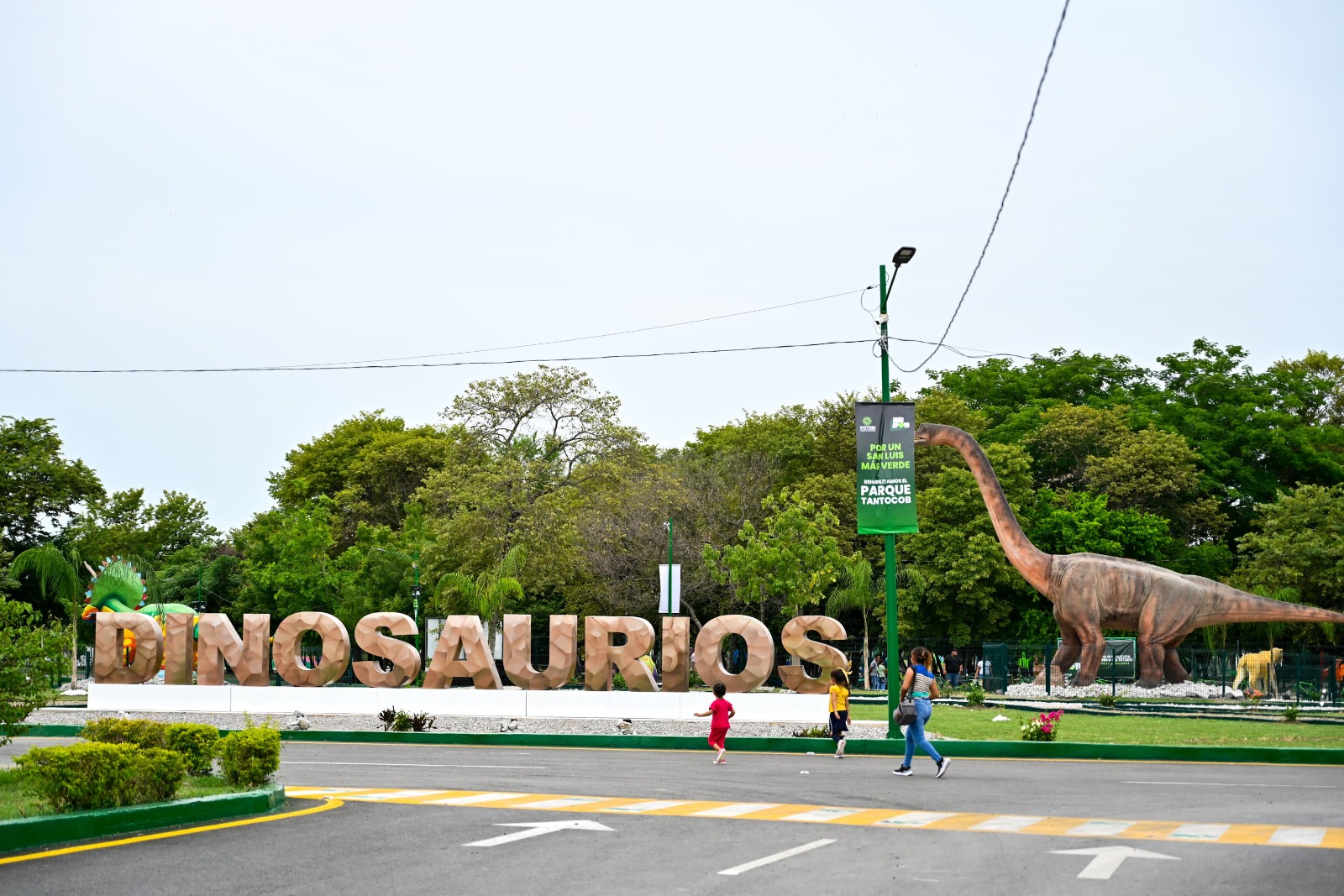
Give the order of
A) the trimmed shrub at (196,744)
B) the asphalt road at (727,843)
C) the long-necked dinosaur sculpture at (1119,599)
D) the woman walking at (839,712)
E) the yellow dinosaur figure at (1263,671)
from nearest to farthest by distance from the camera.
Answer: the asphalt road at (727,843)
the trimmed shrub at (196,744)
the woman walking at (839,712)
the yellow dinosaur figure at (1263,671)
the long-necked dinosaur sculpture at (1119,599)

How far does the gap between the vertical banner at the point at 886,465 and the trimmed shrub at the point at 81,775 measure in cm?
1347

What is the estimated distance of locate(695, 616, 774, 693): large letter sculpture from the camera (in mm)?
26656

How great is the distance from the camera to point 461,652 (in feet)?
100

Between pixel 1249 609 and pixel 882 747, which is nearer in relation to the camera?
pixel 882 747

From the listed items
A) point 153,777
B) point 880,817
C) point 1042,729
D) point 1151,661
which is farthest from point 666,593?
point 153,777

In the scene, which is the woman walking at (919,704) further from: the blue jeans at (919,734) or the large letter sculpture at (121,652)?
the large letter sculpture at (121,652)

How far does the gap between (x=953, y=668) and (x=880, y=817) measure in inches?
1410

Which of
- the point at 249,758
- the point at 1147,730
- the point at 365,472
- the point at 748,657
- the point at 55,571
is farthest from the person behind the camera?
the point at 365,472

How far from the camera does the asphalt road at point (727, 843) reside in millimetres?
9180

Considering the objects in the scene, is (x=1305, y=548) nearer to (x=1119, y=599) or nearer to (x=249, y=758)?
(x=1119, y=599)

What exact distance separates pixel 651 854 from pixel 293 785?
753cm

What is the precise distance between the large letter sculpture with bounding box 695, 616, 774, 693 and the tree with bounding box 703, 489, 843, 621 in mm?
16714

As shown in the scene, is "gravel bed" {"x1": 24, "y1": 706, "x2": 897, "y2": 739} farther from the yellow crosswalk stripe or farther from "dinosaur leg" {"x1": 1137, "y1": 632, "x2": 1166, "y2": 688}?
"dinosaur leg" {"x1": 1137, "y1": 632, "x2": 1166, "y2": 688}

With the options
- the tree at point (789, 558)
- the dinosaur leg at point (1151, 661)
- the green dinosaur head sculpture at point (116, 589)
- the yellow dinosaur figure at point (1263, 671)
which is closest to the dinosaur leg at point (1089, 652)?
the dinosaur leg at point (1151, 661)
